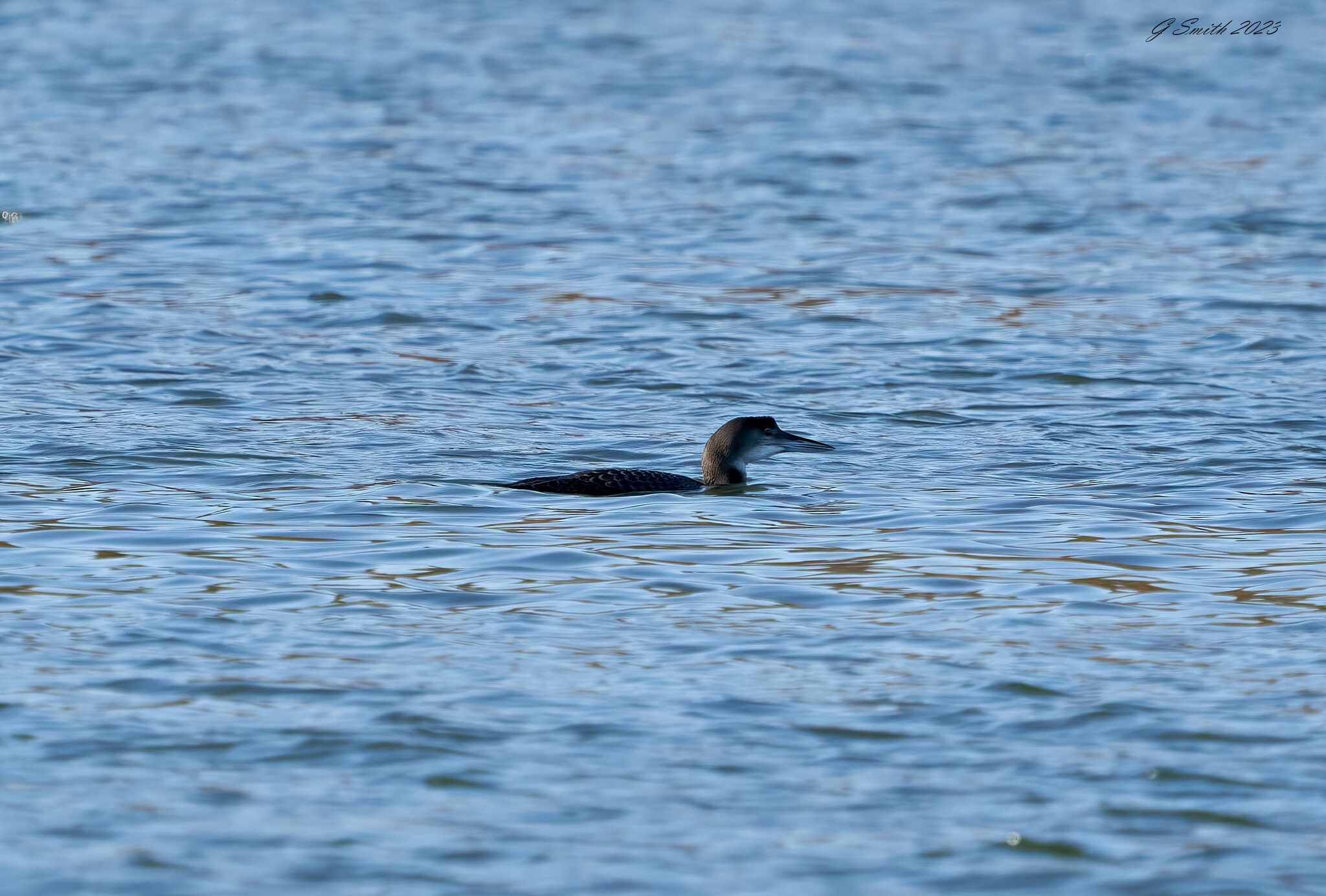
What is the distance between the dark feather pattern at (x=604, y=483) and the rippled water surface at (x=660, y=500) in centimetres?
7

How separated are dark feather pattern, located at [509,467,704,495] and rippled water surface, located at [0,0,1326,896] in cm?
7

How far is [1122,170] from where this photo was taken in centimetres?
2236

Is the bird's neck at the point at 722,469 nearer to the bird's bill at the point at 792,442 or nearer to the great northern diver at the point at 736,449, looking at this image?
the great northern diver at the point at 736,449

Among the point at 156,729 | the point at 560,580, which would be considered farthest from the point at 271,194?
the point at 156,729

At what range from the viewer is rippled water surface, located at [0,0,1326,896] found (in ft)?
20.6

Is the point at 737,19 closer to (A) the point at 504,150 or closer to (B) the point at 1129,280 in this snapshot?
(A) the point at 504,150

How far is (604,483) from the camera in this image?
411 inches

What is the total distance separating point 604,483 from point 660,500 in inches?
17.1

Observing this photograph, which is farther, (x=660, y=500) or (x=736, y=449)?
(x=736, y=449)

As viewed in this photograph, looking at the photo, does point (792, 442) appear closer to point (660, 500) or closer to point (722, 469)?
point (722, 469)
